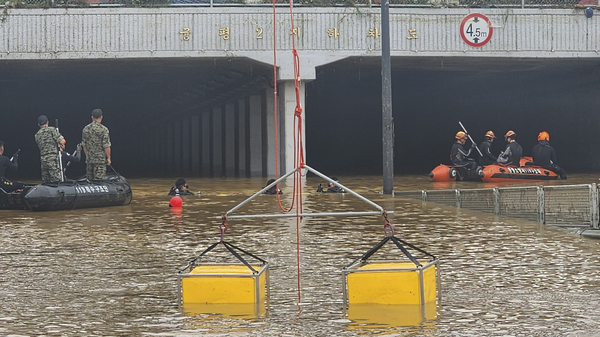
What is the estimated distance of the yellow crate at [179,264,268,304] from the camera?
25.2 feet

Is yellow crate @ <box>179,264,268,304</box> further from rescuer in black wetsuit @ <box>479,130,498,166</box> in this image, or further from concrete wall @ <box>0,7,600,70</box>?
concrete wall @ <box>0,7,600,70</box>

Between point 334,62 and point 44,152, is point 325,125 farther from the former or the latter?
point 44,152

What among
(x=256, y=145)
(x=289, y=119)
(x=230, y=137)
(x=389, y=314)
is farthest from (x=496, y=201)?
(x=230, y=137)

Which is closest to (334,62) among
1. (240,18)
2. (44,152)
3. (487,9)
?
(240,18)

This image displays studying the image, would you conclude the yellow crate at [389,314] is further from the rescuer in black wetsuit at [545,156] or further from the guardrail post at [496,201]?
the rescuer in black wetsuit at [545,156]

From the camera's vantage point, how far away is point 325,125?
53.4 m

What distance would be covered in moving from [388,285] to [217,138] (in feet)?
135

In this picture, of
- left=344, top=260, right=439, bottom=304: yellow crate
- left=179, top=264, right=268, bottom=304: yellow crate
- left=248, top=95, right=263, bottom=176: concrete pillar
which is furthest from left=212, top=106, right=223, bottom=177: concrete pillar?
left=344, top=260, right=439, bottom=304: yellow crate

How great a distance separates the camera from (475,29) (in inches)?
1164

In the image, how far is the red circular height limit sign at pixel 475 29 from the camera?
29.5m

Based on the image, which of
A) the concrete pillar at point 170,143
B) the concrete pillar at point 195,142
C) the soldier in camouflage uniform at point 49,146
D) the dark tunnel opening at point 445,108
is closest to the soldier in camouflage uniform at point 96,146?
the soldier in camouflage uniform at point 49,146

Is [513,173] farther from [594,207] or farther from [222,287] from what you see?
[222,287]

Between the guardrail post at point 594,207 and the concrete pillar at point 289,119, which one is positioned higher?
the concrete pillar at point 289,119

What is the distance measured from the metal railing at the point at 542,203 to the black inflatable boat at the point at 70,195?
6760 mm
